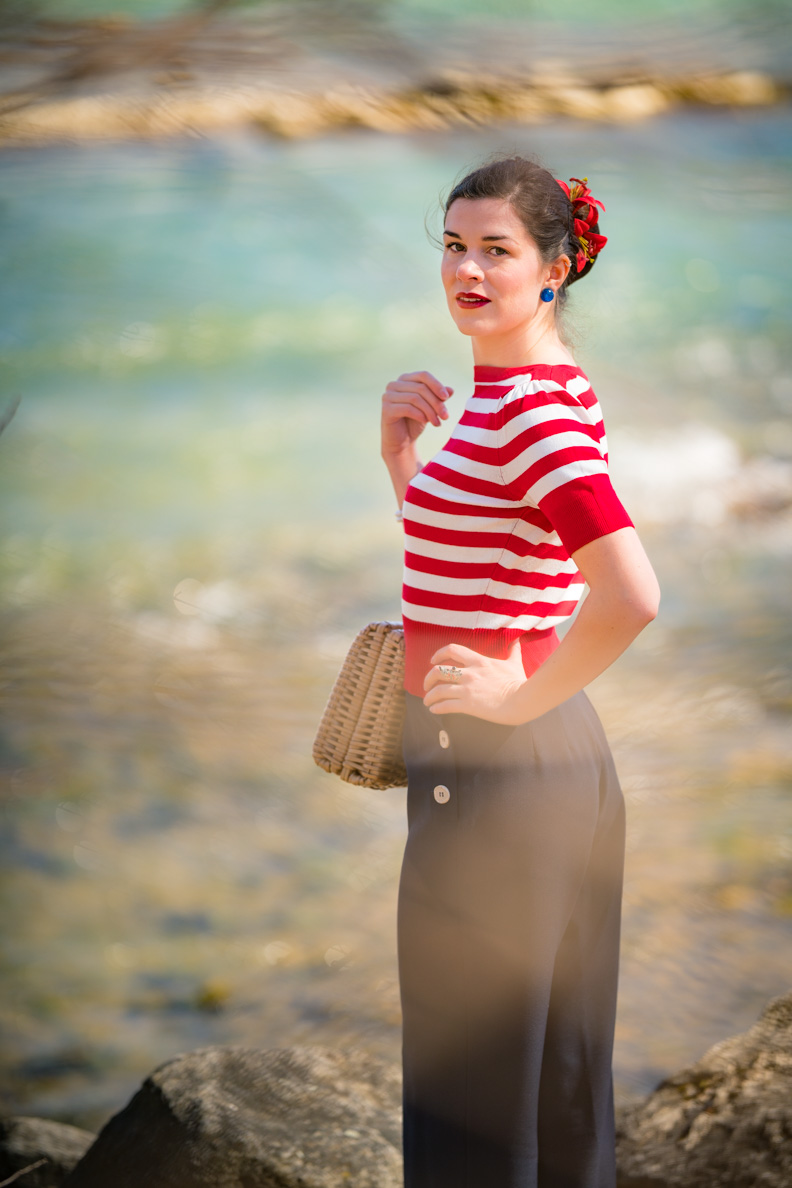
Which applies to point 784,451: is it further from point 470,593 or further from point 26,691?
point 470,593

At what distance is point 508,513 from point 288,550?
290 centimetres

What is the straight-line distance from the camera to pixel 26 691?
3.32m

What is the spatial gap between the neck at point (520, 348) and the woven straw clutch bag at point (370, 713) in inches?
12.0

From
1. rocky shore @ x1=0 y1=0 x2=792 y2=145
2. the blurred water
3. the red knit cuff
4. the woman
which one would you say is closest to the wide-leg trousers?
the woman

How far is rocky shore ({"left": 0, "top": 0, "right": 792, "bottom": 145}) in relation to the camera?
7.18ft

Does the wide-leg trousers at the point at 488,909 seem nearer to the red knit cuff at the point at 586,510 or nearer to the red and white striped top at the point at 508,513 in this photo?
the red and white striped top at the point at 508,513

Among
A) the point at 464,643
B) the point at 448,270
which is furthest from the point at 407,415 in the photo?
the point at 464,643

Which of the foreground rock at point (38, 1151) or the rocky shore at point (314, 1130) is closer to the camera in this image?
the rocky shore at point (314, 1130)

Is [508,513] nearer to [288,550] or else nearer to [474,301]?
[474,301]

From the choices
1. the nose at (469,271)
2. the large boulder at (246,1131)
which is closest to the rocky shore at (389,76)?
the nose at (469,271)

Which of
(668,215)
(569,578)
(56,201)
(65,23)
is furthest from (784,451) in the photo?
(569,578)

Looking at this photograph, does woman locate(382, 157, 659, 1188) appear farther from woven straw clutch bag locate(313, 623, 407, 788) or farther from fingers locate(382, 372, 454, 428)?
fingers locate(382, 372, 454, 428)

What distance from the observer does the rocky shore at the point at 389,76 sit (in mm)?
2189

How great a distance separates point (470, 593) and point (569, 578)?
11 centimetres
